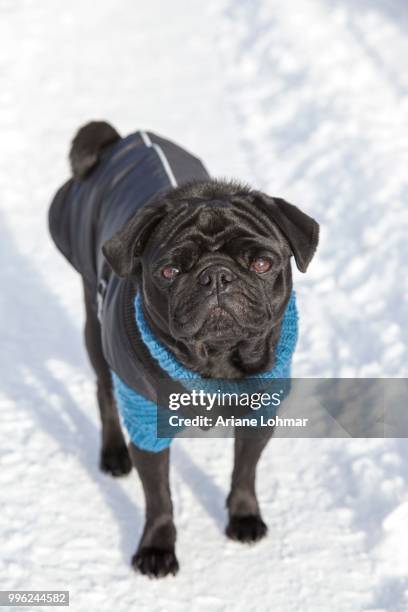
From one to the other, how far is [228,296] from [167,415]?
653mm

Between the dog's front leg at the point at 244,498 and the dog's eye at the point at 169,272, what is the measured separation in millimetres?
922

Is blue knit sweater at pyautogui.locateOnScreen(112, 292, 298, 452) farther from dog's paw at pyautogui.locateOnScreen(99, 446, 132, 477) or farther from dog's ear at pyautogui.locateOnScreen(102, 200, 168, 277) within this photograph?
dog's paw at pyautogui.locateOnScreen(99, 446, 132, 477)

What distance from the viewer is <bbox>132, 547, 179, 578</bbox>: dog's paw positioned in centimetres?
337

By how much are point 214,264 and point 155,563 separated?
136cm

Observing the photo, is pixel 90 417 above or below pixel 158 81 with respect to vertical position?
below

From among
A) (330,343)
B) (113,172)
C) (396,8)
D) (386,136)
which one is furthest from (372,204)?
(396,8)

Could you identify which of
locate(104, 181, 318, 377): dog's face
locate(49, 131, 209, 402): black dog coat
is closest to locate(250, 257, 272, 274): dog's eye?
locate(104, 181, 318, 377): dog's face

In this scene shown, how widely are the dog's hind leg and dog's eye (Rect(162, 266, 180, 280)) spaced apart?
1254 mm

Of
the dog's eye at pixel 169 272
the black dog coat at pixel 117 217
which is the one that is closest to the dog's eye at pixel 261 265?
the dog's eye at pixel 169 272

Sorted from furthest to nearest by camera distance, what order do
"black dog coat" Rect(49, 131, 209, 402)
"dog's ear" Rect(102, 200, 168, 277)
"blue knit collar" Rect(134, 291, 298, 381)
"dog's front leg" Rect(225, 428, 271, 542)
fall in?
"dog's front leg" Rect(225, 428, 271, 542) < "black dog coat" Rect(49, 131, 209, 402) < "blue knit collar" Rect(134, 291, 298, 381) < "dog's ear" Rect(102, 200, 168, 277)

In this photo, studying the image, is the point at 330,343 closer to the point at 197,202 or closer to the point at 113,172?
the point at 113,172

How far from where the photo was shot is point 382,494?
3.60m

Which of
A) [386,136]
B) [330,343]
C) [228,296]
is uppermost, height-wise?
[386,136]

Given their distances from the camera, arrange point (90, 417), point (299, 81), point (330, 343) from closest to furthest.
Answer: point (90, 417) < point (330, 343) < point (299, 81)
